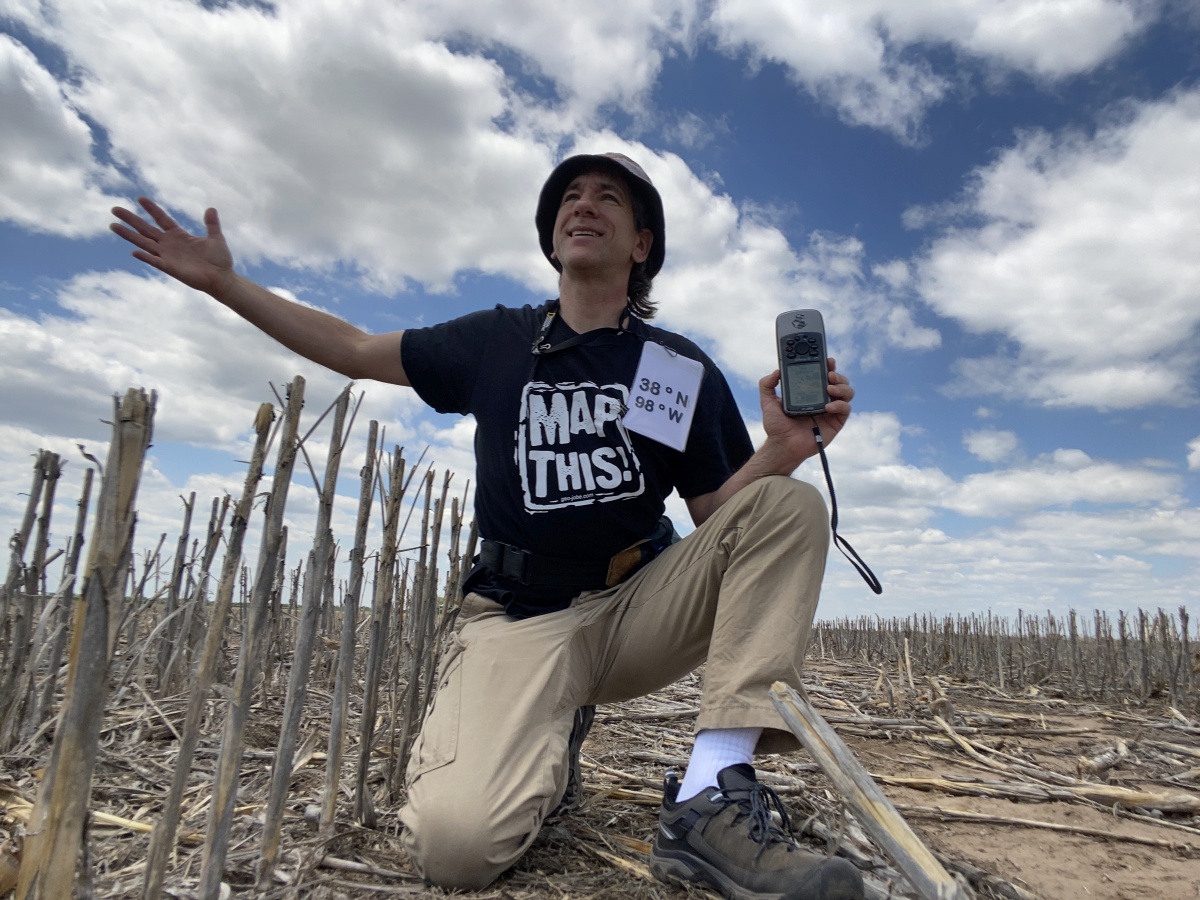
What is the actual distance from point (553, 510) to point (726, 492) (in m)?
0.55

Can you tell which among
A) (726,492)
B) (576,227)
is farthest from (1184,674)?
(576,227)

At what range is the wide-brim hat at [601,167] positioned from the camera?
248 cm

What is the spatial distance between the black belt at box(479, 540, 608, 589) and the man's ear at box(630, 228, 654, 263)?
1136 mm

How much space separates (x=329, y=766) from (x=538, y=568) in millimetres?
727

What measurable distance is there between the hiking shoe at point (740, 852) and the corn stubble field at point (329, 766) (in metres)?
0.09

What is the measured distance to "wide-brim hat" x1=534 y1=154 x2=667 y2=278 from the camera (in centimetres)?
248

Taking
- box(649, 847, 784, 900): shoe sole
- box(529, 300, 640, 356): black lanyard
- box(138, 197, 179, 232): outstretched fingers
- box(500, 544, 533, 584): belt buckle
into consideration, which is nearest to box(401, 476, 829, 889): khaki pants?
box(500, 544, 533, 584): belt buckle

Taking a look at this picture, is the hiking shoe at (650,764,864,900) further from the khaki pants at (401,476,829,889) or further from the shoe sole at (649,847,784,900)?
the khaki pants at (401,476,829,889)

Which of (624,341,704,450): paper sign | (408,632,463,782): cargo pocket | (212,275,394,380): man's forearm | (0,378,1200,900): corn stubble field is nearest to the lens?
(0,378,1200,900): corn stubble field

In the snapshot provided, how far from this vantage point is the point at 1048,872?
195 centimetres

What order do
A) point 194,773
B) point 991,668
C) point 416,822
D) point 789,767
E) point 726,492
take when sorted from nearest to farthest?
point 416,822 < point 726,492 < point 194,773 < point 789,767 < point 991,668

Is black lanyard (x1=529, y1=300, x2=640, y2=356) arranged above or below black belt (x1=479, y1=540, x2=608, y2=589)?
above

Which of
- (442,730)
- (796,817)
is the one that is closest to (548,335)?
(442,730)

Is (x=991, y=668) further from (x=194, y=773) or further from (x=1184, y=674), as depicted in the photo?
(x=194, y=773)
